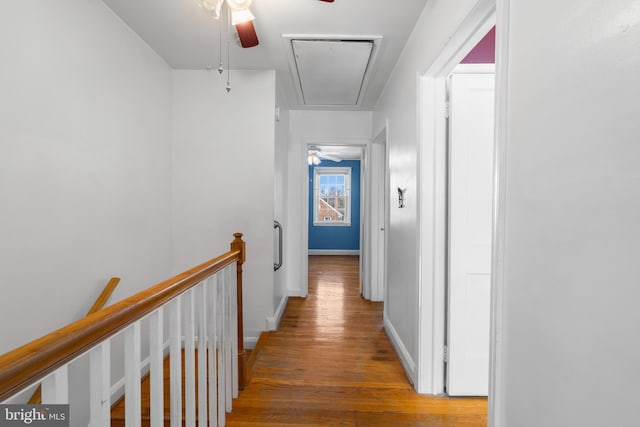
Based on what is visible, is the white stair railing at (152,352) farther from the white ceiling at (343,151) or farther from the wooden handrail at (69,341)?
the white ceiling at (343,151)

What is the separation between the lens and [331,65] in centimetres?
275

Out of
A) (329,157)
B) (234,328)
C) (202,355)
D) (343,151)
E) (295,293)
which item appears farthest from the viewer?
(329,157)

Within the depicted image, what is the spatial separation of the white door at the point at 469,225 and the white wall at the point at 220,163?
1.59 metres

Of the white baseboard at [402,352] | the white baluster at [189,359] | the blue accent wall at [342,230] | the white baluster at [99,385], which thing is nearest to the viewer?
the white baluster at [99,385]

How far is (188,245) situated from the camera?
2.94m

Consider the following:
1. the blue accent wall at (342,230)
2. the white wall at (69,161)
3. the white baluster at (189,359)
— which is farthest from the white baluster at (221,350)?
the blue accent wall at (342,230)

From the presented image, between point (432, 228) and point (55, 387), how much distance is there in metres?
1.85

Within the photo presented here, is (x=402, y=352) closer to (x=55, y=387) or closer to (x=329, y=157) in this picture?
(x=55, y=387)

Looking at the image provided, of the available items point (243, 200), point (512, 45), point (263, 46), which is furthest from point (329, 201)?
point (512, 45)

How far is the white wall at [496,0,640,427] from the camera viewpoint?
27.0 inches

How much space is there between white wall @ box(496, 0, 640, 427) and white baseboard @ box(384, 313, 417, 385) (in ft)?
3.63

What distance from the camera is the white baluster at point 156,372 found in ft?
3.40

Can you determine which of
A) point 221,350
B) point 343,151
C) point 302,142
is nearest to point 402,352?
point 221,350

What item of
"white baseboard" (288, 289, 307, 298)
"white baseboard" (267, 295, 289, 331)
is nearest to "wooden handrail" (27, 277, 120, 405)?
"white baseboard" (267, 295, 289, 331)
